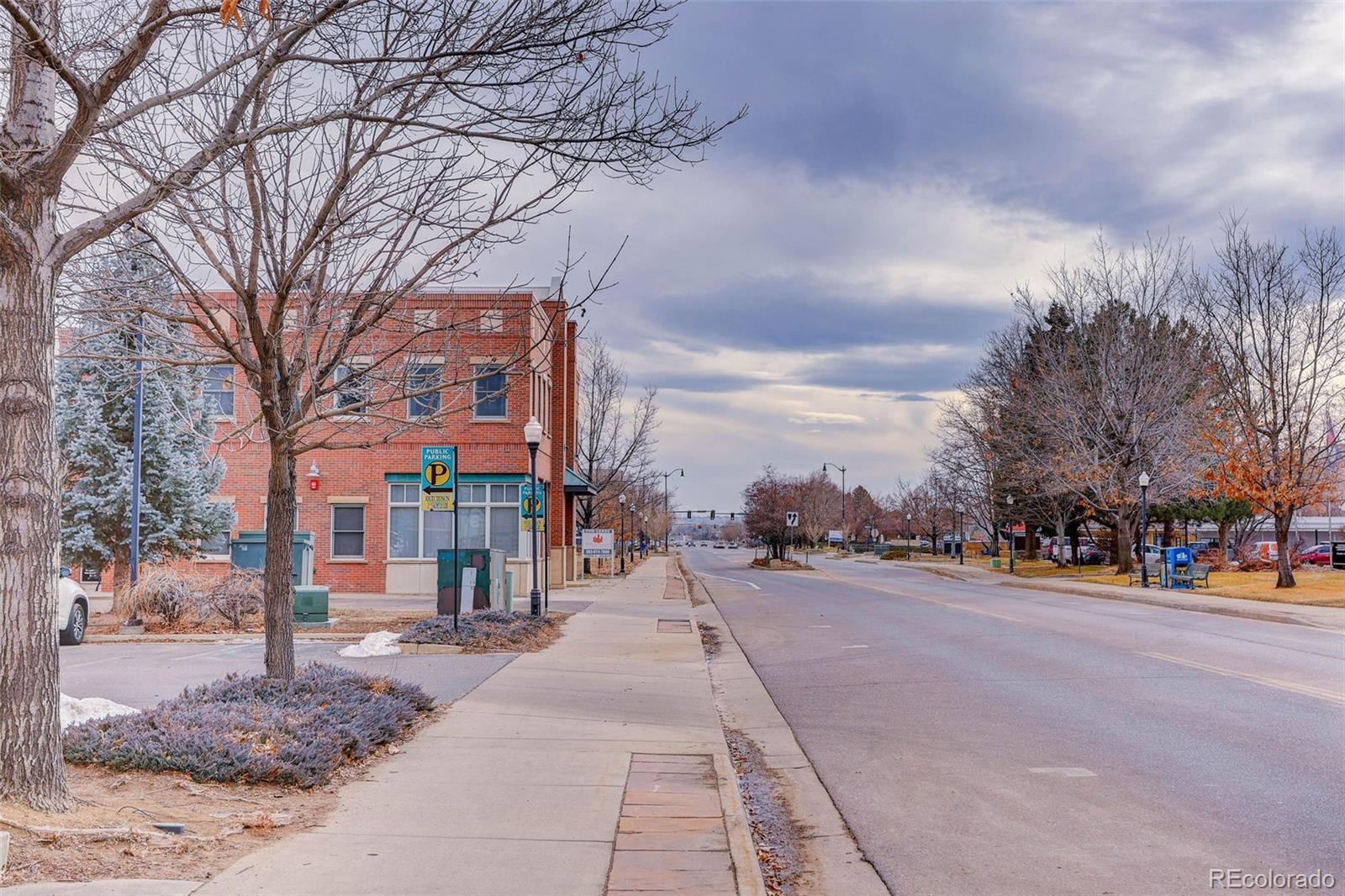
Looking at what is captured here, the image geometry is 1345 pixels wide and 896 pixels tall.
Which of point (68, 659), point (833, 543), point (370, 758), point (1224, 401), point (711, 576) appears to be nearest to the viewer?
point (370, 758)

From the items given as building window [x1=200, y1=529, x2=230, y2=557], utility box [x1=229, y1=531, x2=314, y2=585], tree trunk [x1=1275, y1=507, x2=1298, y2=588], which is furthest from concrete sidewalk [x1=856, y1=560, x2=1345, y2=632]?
building window [x1=200, y1=529, x2=230, y2=557]

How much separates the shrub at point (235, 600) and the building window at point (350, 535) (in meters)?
12.0

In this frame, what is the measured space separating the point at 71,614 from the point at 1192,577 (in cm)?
3006

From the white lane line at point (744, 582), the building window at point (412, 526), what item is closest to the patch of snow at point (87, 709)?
the building window at point (412, 526)

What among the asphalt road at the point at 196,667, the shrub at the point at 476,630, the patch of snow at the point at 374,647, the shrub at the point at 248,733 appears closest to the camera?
the shrub at the point at 248,733

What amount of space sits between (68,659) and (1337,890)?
48.5 feet

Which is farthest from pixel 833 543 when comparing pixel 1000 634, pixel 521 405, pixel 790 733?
pixel 790 733

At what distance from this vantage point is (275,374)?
9125mm

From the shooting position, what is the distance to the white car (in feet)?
54.2

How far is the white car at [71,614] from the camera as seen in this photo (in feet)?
54.2

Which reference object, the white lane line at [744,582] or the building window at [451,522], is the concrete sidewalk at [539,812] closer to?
the building window at [451,522]

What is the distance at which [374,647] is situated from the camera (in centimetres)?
1570

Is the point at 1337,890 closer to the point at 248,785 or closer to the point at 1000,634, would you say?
the point at 248,785

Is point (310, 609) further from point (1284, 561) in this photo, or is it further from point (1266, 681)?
point (1284, 561)
